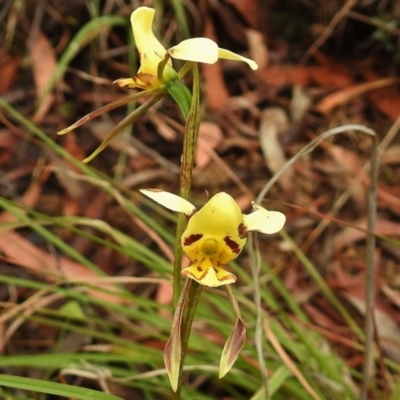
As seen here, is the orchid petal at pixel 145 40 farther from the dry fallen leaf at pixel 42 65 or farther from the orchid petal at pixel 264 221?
the dry fallen leaf at pixel 42 65

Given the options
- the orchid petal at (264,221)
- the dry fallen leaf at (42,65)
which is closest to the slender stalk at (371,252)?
the orchid petal at (264,221)

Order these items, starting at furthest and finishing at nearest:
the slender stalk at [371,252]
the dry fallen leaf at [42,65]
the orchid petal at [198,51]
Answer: the dry fallen leaf at [42,65] → the slender stalk at [371,252] → the orchid petal at [198,51]

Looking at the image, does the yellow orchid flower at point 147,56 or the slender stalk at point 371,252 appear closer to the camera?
the yellow orchid flower at point 147,56

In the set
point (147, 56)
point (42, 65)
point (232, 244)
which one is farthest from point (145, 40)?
point (42, 65)

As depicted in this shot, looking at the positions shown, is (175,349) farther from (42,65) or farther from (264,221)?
(42,65)

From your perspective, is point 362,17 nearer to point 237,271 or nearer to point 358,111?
point 358,111

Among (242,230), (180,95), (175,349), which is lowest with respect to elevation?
(175,349)

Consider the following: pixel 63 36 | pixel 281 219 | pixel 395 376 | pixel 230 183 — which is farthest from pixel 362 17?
pixel 281 219
